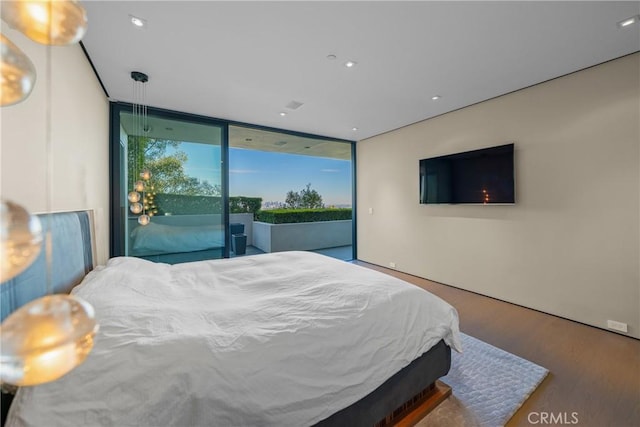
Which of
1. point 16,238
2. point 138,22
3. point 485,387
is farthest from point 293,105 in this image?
point 485,387

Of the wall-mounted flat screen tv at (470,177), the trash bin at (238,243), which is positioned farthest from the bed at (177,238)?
the wall-mounted flat screen tv at (470,177)

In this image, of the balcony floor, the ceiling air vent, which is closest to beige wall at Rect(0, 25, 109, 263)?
the ceiling air vent

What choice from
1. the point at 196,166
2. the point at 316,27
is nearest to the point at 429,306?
the point at 316,27

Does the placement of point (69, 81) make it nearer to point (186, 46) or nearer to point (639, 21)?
point (186, 46)

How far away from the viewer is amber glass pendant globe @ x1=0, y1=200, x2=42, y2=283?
19.2 inches

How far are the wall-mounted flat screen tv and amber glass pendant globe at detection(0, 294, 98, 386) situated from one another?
3.95 metres

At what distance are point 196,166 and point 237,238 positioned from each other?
265cm

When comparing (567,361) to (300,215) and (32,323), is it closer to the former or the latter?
(32,323)

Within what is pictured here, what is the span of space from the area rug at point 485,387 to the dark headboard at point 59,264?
6.94 ft

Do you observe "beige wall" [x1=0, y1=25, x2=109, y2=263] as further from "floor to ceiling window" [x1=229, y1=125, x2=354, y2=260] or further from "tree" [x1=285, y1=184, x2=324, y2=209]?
"tree" [x1=285, y1=184, x2=324, y2=209]

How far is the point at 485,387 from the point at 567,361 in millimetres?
914

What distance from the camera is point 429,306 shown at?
1784 mm

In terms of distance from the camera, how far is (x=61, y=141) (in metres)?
1.83

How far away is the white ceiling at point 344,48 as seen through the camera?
188 centimetres
